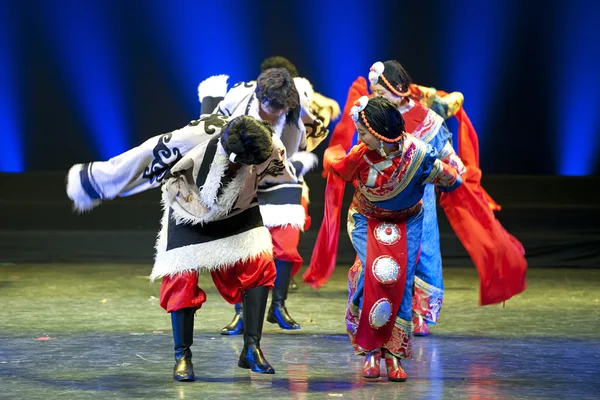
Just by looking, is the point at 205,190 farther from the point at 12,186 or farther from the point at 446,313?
the point at 12,186

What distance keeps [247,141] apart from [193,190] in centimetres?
32

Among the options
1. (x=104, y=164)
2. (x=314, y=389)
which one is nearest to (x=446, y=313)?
(x=314, y=389)

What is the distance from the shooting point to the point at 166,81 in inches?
368

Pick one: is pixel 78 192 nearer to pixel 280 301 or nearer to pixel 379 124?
pixel 379 124

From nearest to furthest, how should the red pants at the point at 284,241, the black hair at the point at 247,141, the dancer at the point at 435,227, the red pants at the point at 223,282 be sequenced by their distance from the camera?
1. the black hair at the point at 247,141
2. the red pants at the point at 223,282
3. the dancer at the point at 435,227
4. the red pants at the point at 284,241

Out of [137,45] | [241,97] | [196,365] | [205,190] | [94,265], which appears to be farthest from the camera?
[137,45]

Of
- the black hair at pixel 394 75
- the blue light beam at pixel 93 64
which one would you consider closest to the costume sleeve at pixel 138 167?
the black hair at pixel 394 75

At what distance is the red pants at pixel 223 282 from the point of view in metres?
3.81

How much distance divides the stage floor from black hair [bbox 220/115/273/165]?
771mm

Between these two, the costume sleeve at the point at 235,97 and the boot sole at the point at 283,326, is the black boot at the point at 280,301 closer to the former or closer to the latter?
the boot sole at the point at 283,326

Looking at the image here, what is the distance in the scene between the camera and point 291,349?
4.52 meters

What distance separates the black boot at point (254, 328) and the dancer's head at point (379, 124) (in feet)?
2.08

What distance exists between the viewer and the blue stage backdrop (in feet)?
30.3

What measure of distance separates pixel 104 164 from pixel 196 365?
0.86m
